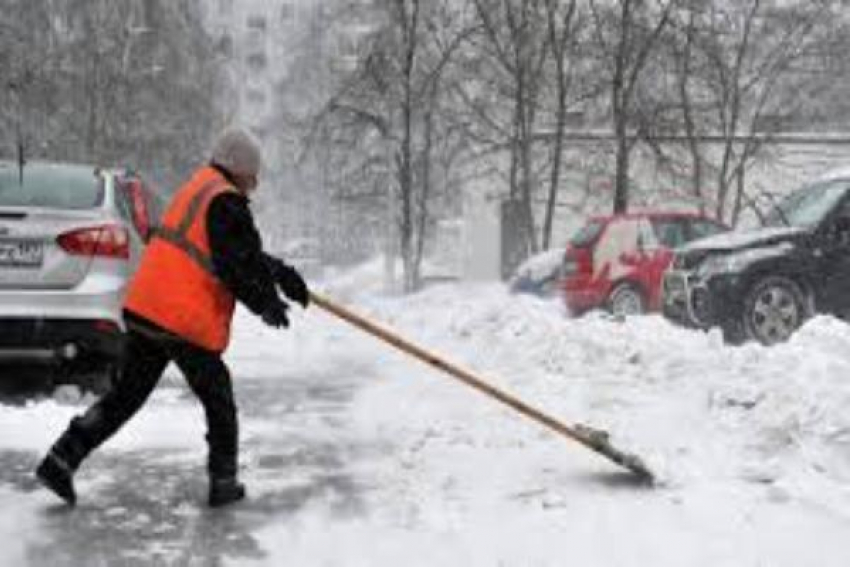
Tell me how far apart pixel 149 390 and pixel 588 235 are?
542 inches

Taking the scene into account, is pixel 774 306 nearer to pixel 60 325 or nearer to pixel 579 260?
pixel 579 260

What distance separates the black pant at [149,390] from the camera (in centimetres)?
625

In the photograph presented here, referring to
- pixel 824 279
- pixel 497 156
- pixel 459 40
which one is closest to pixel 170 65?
pixel 497 156

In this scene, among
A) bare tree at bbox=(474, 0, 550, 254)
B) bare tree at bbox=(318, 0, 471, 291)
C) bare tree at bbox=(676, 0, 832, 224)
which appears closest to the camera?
bare tree at bbox=(474, 0, 550, 254)

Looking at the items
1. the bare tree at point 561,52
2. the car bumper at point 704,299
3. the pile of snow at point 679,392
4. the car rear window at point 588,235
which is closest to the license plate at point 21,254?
the pile of snow at point 679,392

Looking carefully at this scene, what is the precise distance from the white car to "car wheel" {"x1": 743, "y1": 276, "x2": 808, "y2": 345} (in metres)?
6.93

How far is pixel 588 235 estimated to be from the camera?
1977 centimetres

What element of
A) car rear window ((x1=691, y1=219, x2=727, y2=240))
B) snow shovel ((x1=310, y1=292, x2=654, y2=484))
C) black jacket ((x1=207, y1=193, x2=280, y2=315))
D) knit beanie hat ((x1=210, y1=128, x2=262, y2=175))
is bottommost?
car rear window ((x1=691, y1=219, x2=727, y2=240))

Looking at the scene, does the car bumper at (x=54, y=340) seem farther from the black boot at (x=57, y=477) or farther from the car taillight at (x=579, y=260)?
the car taillight at (x=579, y=260)

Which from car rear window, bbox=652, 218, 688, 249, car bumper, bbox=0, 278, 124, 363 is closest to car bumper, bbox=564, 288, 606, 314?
car rear window, bbox=652, 218, 688, 249

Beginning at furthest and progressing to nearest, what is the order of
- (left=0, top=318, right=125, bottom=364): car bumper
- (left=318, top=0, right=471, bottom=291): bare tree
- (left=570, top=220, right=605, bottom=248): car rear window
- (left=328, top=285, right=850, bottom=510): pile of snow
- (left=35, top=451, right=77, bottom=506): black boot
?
(left=318, top=0, right=471, bottom=291): bare tree → (left=570, top=220, right=605, bottom=248): car rear window → (left=0, top=318, right=125, bottom=364): car bumper → (left=328, top=285, right=850, bottom=510): pile of snow → (left=35, top=451, right=77, bottom=506): black boot

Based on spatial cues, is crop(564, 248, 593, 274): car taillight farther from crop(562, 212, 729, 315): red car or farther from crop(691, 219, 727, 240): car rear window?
crop(691, 219, 727, 240): car rear window

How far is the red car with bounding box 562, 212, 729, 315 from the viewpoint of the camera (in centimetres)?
1920

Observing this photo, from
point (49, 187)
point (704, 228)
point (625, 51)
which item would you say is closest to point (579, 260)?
point (704, 228)
